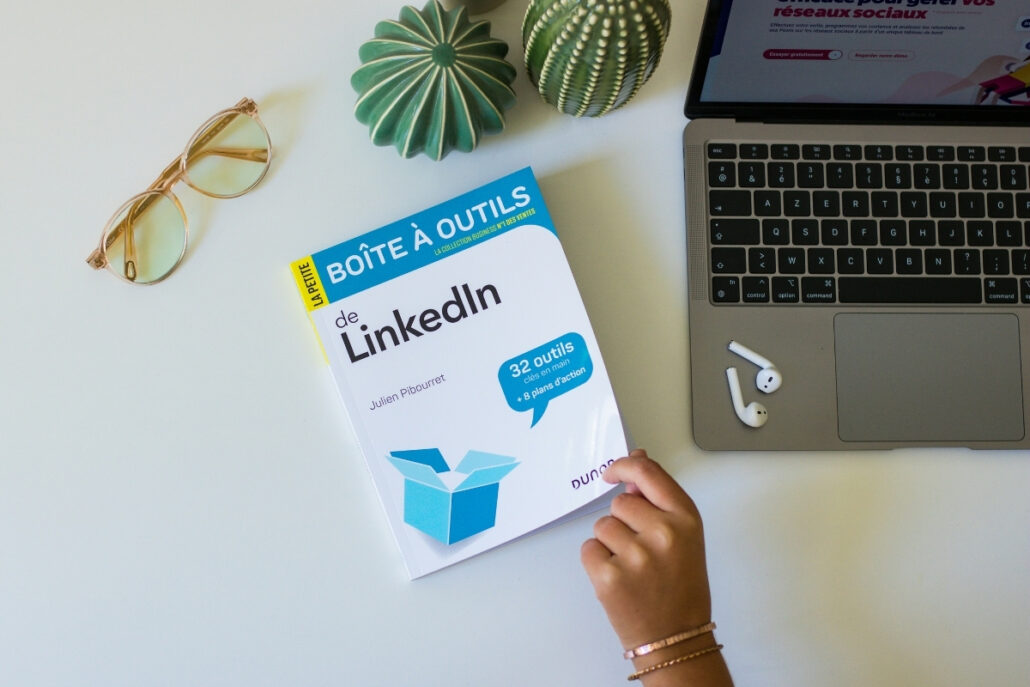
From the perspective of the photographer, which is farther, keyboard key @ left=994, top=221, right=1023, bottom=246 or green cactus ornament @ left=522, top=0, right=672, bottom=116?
keyboard key @ left=994, top=221, right=1023, bottom=246

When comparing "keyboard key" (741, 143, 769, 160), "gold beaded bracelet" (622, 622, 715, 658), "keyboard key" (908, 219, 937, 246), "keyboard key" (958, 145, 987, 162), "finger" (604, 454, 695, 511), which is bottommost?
"gold beaded bracelet" (622, 622, 715, 658)

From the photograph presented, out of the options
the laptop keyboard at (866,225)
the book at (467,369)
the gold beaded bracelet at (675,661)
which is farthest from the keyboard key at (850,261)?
the gold beaded bracelet at (675,661)

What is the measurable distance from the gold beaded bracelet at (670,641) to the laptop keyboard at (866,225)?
0.83ft

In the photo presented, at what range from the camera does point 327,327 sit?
0.68m

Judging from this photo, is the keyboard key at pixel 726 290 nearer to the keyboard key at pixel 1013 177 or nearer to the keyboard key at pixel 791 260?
the keyboard key at pixel 791 260

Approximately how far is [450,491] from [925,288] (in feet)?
1.37

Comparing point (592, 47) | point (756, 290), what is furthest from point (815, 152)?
point (592, 47)

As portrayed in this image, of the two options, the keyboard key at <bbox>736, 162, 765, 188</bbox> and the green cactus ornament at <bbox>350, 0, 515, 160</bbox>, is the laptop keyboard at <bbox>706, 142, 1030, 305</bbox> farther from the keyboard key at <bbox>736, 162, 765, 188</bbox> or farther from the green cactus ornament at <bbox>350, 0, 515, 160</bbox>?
the green cactus ornament at <bbox>350, 0, 515, 160</bbox>

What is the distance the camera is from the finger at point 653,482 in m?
0.63

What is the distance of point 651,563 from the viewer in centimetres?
62

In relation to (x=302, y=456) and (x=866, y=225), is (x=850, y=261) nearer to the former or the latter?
(x=866, y=225)

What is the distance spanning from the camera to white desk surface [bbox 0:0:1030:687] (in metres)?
0.68

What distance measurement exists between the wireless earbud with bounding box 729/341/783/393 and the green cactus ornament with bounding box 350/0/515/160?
258 mm

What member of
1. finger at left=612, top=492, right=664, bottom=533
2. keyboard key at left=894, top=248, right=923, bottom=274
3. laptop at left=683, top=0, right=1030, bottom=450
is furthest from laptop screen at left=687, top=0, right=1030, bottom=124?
finger at left=612, top=492, right=664, bottom=533
